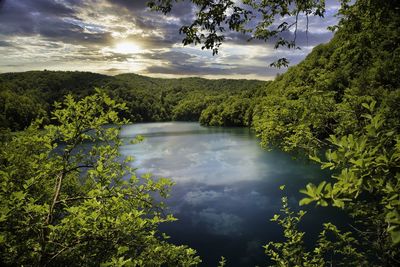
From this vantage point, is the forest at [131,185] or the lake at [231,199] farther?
the lake at [231,199]

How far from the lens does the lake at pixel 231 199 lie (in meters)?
17.0

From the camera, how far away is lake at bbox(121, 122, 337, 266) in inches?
669

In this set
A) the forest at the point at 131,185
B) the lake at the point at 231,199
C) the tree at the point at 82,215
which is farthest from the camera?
the lake at the point at 231,199

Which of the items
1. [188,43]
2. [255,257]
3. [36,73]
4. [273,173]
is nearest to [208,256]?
[255,257]

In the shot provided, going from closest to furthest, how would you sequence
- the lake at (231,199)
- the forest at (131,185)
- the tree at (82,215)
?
the forest at (131,185), the tree at (82,215), the lake at (231,199)

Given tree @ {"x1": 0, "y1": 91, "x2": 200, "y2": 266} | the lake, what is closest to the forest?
tree @ {"x1": 0, "y1": 91, "x2": 200, "y2": 266}

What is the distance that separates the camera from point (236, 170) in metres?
34.2

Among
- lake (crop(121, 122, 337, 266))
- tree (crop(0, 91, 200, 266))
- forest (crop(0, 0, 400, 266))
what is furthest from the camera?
lake (crop(121, 122, 337, 266))

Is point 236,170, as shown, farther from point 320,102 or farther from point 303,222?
point 320,102

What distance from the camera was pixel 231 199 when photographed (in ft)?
81.1

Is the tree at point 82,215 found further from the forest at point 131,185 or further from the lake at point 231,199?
the lake at point 231,199

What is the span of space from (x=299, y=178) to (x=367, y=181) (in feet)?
93.3

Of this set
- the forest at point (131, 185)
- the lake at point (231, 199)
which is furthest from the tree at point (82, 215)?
the lake at point (231, 199)

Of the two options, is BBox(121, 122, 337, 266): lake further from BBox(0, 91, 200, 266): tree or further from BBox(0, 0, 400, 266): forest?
BBox(0, 91, 200, 266): tree
